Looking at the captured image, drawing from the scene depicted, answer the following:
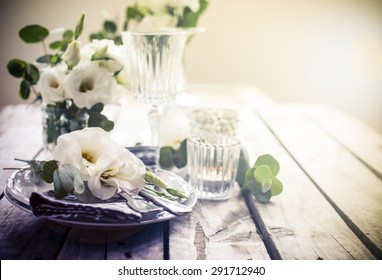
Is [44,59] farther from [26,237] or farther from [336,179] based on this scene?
[336,179]

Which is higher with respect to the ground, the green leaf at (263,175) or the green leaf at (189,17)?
the green leaf at (189,17)

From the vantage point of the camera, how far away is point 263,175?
724 millimetres

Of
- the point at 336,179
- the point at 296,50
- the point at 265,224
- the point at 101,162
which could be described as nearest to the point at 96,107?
the point at 101,162

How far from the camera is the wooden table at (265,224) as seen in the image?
544 millimetres

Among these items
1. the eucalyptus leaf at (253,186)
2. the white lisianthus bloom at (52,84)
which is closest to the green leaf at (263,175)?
the eucalyptus leaf at (253,186)

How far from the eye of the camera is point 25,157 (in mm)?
911

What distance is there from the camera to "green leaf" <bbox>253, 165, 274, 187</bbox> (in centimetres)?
72

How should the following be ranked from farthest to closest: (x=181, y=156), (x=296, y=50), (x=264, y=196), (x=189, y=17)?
(x=296, y=50) < (x=189, y=17) < (x=181, y=156) < (x=264, y=196)

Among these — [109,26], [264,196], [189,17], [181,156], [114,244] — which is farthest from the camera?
[189,17]

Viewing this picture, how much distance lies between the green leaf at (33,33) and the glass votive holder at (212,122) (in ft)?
1.14

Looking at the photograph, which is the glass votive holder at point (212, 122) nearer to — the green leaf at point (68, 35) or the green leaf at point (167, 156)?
the green leaf at point (167, 156)

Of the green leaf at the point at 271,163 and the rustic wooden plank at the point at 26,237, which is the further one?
the green leaf at the point at 271,163

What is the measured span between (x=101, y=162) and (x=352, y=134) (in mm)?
869
